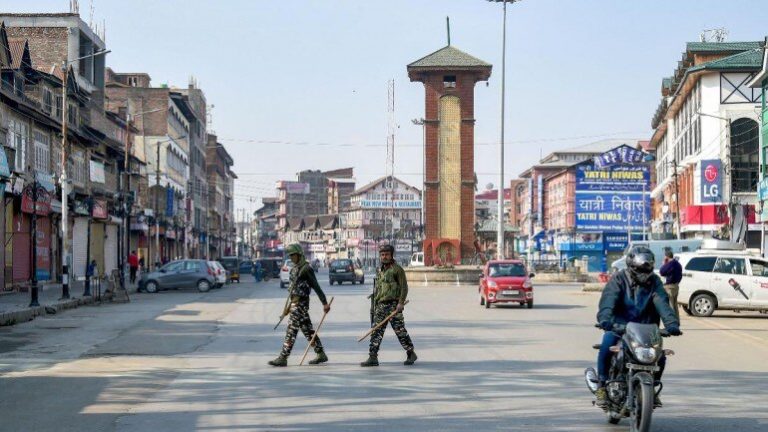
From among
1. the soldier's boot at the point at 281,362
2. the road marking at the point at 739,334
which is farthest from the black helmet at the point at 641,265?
the road marking at the point at 739,334

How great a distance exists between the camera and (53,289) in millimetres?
47469

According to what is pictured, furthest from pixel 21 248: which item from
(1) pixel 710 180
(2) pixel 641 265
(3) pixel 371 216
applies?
(3) pixel 371 216

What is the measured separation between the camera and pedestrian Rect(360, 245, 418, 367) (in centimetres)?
1577

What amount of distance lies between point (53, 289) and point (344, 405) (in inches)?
1520

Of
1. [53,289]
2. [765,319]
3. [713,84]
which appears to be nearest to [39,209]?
[53,289]

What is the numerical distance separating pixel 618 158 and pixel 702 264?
24605 millimetres

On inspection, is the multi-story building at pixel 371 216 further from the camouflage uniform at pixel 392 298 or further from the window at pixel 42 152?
the camouflage uniform at pixel 392 298

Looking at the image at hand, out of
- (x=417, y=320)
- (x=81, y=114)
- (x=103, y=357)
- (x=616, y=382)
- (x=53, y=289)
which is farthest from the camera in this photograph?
(x=81, y=114)

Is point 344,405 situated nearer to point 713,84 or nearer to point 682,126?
point 713,84

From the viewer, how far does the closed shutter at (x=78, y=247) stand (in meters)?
60.0

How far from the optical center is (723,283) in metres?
28.8

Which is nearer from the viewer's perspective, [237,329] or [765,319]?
[237,329]

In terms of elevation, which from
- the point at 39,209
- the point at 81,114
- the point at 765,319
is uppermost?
the point at 81,114

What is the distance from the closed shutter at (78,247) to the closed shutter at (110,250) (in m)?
5.69
